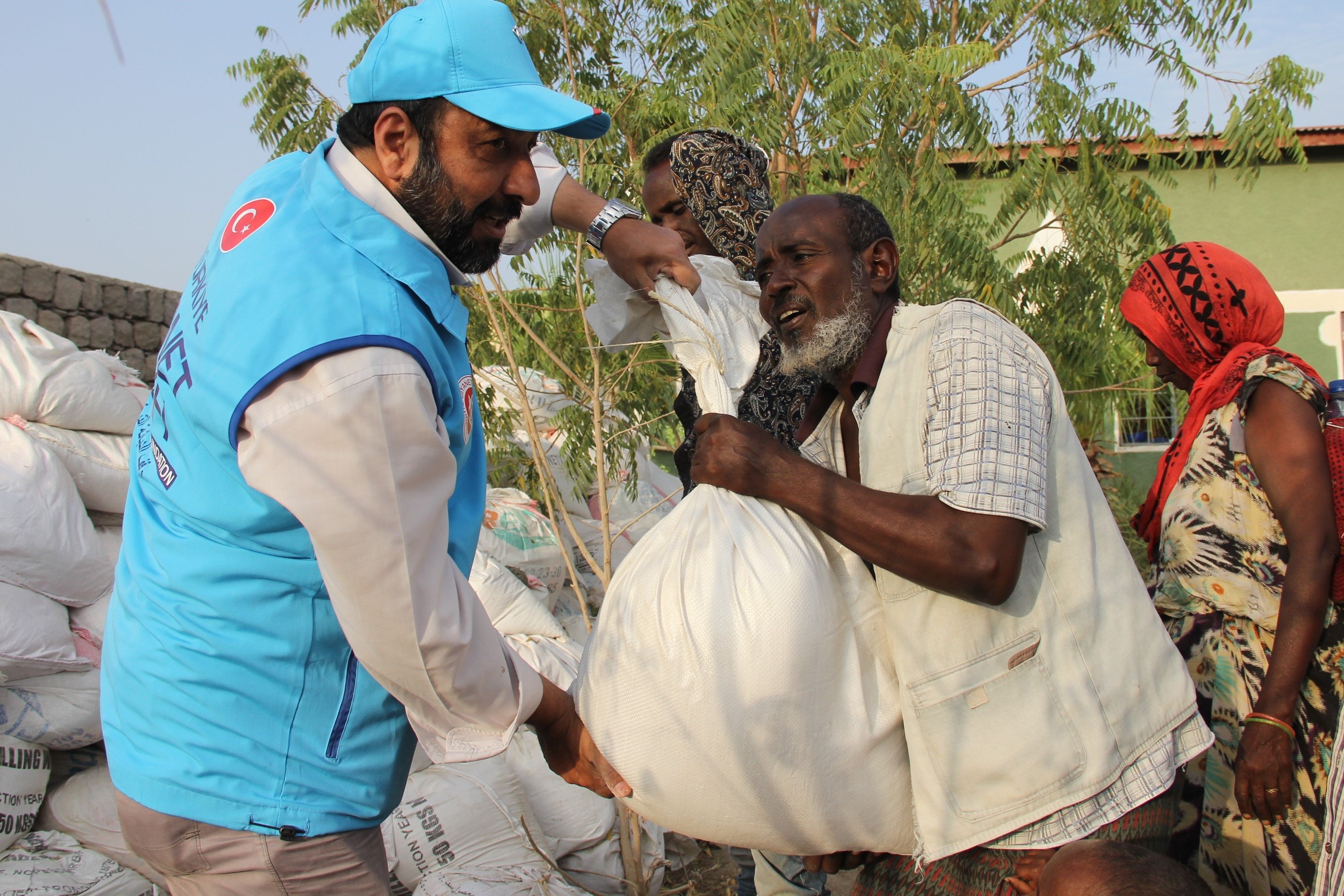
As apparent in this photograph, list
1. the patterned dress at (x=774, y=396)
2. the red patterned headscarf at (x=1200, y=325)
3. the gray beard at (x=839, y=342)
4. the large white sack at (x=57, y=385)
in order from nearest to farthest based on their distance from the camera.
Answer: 1. the gray beard at (x=839, y=342)
2. the patterned dress at (x=774, y=396)
3. the red patterned headscarf at (x=1200, y=325)
4. the large white sack at (x=57, y=385)

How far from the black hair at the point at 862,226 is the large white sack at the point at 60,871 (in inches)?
106

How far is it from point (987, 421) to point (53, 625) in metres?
2.99

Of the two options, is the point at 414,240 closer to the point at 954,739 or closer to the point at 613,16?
the point at 954,739

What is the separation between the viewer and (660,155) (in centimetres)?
280

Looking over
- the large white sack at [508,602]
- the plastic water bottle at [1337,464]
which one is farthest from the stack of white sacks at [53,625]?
the plastic water bottle at [1337,464]

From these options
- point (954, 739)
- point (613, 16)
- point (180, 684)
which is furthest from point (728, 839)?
point (613, 16)

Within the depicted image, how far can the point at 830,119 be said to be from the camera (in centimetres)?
471

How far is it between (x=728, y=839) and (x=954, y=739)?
38 centimetres

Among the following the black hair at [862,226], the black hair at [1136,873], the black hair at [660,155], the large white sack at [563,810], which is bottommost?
the large white sack at [563,810]

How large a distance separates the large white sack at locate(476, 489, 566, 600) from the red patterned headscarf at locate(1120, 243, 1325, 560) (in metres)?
2.47

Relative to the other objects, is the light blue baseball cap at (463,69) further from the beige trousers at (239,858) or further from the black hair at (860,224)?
the beige trousers at (239,858)

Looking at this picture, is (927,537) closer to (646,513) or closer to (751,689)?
(751,689)

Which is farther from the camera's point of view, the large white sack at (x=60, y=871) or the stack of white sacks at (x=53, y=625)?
the stack of white sacks at (x=53, y=625)

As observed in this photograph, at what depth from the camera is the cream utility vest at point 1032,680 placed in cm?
147
